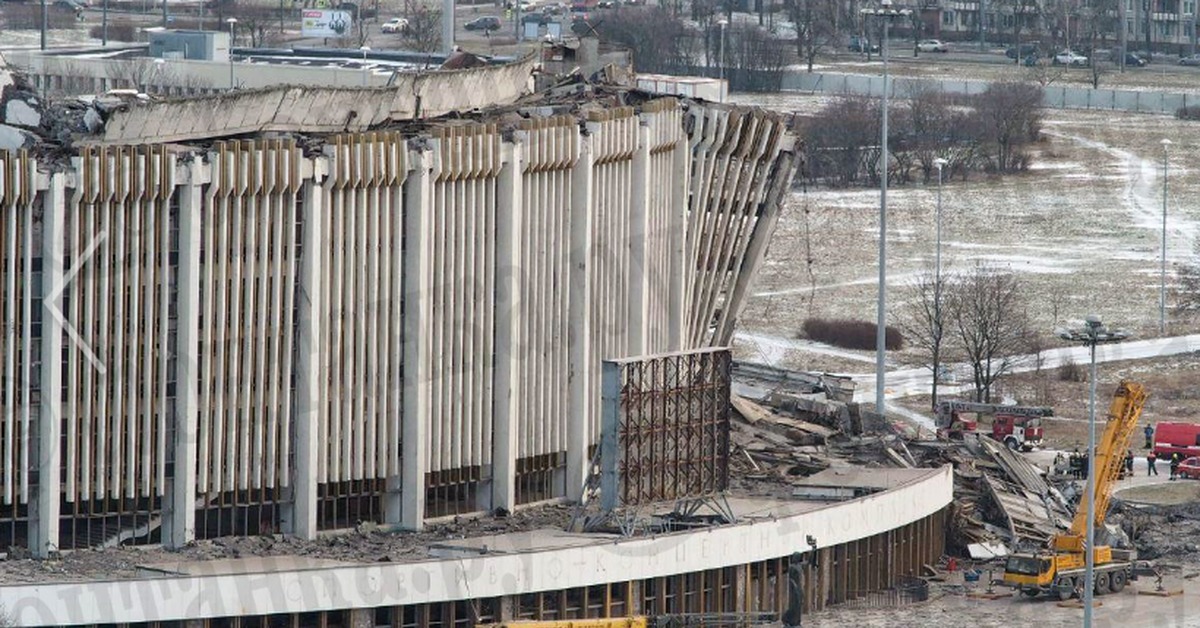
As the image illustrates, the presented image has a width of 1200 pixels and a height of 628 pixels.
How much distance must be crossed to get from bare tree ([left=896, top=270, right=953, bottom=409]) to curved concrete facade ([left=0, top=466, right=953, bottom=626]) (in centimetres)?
3634

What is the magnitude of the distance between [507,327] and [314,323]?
643 cm

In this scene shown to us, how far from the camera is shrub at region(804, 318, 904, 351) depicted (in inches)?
4673

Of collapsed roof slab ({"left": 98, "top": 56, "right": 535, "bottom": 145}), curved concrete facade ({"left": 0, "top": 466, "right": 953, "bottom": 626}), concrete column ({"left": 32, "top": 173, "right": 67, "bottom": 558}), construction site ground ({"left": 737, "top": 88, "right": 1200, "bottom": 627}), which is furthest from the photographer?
construction site ground ({"left": 737, "top": 88, "right": 1200, "bottom": 627})

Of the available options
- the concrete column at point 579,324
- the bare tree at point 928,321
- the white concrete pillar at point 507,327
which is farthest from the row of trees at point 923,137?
the white concrete pillar at point 507,327

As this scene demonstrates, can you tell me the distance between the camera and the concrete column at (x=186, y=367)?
62750mm

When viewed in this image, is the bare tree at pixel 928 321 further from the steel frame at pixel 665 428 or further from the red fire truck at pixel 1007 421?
the steel frame at pixel 665 428

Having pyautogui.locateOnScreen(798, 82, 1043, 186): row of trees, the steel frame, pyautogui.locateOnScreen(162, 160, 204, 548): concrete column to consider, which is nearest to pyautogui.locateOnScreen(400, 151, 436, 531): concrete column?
the steel frame

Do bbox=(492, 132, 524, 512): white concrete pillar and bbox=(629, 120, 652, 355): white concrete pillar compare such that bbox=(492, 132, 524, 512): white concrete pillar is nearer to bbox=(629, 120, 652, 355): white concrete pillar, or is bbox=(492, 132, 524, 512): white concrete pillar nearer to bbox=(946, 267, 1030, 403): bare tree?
bbox=(629, 120, 652, 355): white concrete pillar

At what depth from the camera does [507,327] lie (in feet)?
231

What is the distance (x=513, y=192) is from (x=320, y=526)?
901 cm

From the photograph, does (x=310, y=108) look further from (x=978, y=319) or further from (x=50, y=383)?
(x=978, y=319)

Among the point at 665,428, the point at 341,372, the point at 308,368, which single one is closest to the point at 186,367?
the point at 308,368

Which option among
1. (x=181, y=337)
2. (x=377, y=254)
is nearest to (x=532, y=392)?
(x=377, y=254)

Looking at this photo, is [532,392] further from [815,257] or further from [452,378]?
[815,257]
